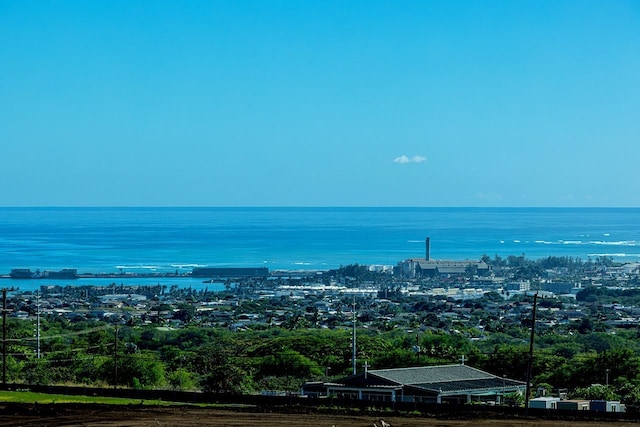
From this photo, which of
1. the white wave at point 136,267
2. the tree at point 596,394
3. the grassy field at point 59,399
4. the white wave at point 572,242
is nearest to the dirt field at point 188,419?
the grassy field at point 59,399

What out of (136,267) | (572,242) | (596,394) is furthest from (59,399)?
(572,242)

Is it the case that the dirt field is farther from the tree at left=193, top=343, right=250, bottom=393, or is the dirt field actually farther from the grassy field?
the tree at left=193, top=343, right=250, bottom=393

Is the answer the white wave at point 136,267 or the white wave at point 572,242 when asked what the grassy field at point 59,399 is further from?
the white wave at point 572,242

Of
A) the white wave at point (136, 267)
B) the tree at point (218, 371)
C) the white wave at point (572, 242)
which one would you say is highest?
the white wave at point (572, 242)

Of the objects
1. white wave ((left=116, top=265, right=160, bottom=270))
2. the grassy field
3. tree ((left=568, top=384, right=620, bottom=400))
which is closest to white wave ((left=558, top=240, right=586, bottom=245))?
white wave ((left=116, top=265, right=160, bottom=270))

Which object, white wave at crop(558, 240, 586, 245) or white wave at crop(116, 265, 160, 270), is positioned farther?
white wave at crop(558, 240, 586, 245)

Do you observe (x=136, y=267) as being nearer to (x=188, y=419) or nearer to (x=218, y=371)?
(x=218, y=371)

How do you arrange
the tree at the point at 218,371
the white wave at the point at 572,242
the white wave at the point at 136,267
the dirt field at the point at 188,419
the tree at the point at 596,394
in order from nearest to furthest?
the dirt field at the point at 188,419 < the tree at the point at 596,394 < the tree at the point at 218,371 < the white wave at the point at 136,267 < the white wave at the point at 572,242

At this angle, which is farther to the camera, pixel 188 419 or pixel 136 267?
pixel 136 267

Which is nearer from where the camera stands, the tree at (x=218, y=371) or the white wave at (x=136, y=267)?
the tree at (x=218, y=371)
